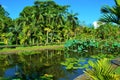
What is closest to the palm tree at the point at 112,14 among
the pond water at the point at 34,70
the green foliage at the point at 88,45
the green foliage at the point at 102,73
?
the green foliage at the point at 102,73

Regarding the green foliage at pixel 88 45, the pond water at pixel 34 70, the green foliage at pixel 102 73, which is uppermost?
the green foliage at pixel 88 45

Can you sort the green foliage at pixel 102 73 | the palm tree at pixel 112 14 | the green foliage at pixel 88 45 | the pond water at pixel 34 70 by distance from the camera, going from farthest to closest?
the green foliage at pixel 88 45, the pond water at pixel 34 70, the palm tree at pixel 112 14, the green foliage at pixel 102 73

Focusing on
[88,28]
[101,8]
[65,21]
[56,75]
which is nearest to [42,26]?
[65,21]

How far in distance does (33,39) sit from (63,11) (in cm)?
1236

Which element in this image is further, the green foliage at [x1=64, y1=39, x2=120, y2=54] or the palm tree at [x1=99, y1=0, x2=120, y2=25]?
the green foliage at [x1=64, y1=39, x2=120, y2=54]

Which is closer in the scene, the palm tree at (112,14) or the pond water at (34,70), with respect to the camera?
the palm tree at (112,14)

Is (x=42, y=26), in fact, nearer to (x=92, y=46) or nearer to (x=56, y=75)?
(x=92, y=46)

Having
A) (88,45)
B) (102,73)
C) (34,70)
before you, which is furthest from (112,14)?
(88,45)

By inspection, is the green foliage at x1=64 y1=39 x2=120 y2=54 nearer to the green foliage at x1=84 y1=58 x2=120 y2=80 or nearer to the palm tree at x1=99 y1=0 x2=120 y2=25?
the palm tree at x1=99 y1=0 x2=120 y2=25

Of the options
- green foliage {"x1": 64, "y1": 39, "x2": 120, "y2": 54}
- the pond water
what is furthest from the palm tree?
green foliage {"x1": 64, "y1": 39, "x2": 120, "y2": 54}

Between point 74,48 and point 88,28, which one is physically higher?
point 88,28

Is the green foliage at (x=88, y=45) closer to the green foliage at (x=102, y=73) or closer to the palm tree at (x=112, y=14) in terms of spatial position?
the palm tree at (x=112, y=14)

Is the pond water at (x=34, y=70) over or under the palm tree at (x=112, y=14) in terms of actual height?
under

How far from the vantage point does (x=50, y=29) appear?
174ft
